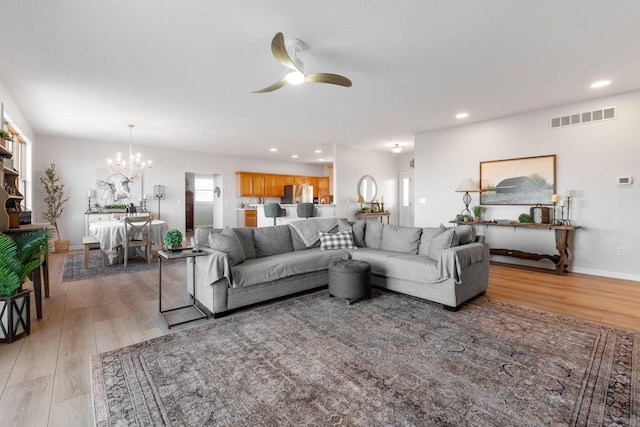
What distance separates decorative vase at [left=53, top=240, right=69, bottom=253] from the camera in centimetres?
667

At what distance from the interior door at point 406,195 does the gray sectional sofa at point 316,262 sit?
5430mm

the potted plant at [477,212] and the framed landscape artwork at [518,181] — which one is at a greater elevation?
the framed landscape artwork at [518,181]

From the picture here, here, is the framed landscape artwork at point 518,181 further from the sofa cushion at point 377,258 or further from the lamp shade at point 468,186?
the sofa cushion at point 377,258

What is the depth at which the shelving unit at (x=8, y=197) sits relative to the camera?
2.79 m

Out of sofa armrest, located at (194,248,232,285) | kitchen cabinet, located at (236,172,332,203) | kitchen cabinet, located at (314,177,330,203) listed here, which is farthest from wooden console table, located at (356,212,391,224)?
sofa armrest, located at (194,248,232,285)

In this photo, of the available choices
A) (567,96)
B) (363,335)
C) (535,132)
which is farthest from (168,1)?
(535,132)

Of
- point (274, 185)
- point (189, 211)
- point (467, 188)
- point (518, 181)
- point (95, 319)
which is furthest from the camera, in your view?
point (189, 211)

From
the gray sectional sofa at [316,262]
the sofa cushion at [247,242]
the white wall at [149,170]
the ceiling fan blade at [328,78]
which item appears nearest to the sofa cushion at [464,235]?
the gray sectional sofa at [316,262]

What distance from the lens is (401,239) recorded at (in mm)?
4098

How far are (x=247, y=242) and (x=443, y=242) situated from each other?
231cm

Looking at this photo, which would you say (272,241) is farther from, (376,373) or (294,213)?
(294,213)

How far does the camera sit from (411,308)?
3166mm

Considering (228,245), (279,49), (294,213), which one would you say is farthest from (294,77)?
(294,213)

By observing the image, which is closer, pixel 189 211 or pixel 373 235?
pixel 373 235
